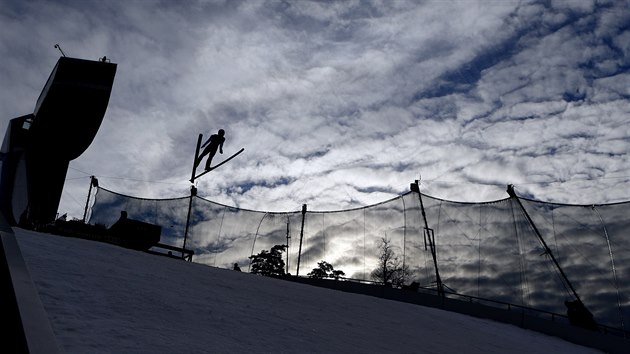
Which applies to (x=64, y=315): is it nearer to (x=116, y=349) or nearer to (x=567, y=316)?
(x=116, y=349)

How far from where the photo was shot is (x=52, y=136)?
80.7ft

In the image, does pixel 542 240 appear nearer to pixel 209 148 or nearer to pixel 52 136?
pixel 209 148

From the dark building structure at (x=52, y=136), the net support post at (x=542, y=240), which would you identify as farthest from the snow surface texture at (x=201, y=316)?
the dark building structure at (x=52, y=136)

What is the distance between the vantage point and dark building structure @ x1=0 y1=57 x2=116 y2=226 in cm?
2341

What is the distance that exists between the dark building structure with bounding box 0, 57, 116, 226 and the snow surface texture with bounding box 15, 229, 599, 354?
15.6 meters

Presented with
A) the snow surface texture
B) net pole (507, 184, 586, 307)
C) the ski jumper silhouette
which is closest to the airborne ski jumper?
the ski jumper silhouette

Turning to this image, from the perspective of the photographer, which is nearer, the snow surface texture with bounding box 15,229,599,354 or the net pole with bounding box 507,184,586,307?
the snow surface texture with bounding box 15,229,599,354

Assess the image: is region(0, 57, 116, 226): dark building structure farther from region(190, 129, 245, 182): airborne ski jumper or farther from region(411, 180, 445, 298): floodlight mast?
region(411, 180, 445, 298): floodlight mast

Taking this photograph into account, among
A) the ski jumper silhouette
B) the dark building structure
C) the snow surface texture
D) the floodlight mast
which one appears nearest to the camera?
the snow surface texture

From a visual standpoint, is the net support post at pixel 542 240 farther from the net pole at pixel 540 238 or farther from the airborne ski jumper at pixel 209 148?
the airborne ski jumper at pixel 209 148

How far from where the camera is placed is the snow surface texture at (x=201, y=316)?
16.4 feet

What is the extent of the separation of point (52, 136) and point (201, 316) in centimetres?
2189

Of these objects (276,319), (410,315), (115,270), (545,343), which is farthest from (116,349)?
(545,343)

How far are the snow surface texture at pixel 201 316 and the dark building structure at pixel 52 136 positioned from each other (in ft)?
51.1
